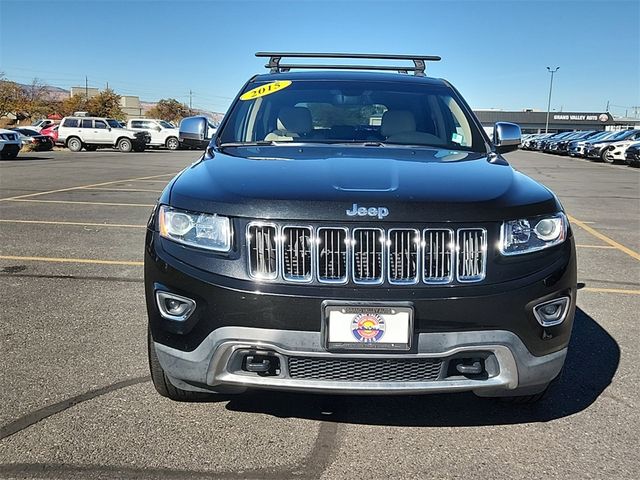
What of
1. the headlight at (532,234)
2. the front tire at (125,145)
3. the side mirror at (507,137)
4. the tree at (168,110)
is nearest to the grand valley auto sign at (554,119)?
the tree at (168,110)

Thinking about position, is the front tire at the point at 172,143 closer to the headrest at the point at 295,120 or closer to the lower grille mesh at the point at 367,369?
the headrest at the point at 295,120

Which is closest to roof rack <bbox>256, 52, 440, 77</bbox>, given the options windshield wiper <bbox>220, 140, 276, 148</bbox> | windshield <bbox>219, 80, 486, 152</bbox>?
windshield <bbox>219, 80, 486, 152</bbox>

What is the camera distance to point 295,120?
13.1 ft

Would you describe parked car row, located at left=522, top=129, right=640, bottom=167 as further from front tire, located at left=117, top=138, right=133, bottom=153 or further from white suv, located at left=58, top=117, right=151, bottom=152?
front tire, located at left=117, top=138, right=133, bottom=153

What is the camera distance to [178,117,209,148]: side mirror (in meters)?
4.55

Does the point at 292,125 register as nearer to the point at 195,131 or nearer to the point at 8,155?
the point at 195,131

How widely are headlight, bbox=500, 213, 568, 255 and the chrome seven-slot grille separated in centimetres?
17

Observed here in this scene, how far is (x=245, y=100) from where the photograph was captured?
423 cm

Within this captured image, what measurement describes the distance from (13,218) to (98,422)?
7028 mm

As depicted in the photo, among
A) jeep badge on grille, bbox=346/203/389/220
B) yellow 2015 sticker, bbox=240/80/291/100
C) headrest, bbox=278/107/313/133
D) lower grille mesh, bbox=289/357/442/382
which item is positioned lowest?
lower grille mesh, bbox=289/357/442/382

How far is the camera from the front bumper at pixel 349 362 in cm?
246

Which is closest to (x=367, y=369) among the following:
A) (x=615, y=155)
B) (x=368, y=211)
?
(x=368, y=211)

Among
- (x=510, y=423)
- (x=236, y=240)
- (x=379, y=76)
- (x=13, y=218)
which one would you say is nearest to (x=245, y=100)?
(x=379, y=76)

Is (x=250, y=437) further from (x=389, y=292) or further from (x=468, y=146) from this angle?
(x=468, y=146)
